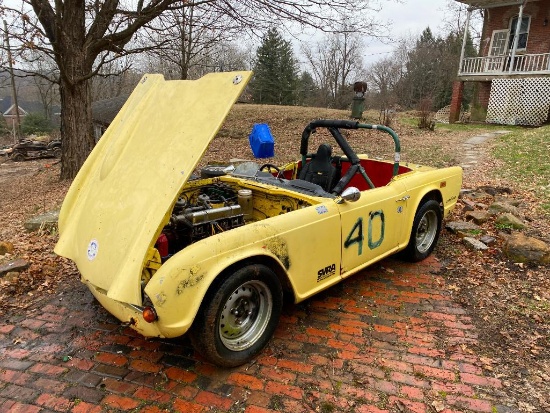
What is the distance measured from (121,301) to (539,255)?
14.5 feet

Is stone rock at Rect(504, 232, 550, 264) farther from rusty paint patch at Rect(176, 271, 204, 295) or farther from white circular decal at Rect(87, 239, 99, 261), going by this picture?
white circular decal at Rect(87, 239, 99, 261)

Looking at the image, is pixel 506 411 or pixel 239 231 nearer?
pixel 506 411

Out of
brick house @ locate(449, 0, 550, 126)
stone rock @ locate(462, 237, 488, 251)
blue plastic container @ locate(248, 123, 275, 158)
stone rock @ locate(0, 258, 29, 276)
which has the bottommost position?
stone rock @ locate(0, 258, 29, 276)

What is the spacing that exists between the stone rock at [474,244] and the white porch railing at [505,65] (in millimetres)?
16775

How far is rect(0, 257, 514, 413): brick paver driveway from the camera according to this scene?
257 centimetres

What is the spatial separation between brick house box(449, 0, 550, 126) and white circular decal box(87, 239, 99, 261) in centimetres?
1974

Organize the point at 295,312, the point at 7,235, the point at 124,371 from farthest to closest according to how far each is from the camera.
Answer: the point at 7,235
the point at 295,312
the point at 124,371

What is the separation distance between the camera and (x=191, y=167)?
2.67 m

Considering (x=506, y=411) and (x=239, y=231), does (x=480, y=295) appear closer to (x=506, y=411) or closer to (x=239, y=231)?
(x=506, y=411)

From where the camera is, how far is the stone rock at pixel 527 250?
445 centimetres

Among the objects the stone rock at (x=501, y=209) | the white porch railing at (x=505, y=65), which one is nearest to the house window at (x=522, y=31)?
the white porch railing at (x=505, y=65)

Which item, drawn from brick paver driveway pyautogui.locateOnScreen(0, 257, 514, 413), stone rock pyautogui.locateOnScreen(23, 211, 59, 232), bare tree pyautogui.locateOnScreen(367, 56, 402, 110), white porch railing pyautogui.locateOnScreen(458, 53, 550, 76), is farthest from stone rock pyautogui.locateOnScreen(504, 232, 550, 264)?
bare tree pyautogui.locateOnScreen(367, 56, 402, 110)

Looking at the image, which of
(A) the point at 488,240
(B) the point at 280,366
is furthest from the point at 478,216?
(B) the point at 280,366

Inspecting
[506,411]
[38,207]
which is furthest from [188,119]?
[38,207]
